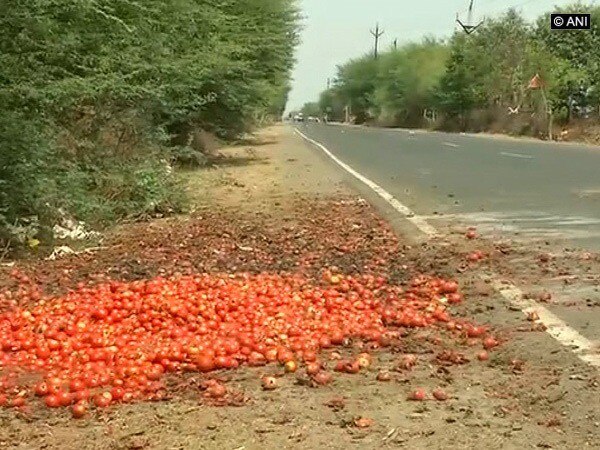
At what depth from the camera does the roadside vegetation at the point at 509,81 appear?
172ft

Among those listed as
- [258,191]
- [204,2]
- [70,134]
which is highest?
[204,2]

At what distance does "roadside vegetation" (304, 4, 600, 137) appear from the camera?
5256 centimetres

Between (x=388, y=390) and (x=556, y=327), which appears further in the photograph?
(x=556, y=327)

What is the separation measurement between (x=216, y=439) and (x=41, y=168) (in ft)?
19.1

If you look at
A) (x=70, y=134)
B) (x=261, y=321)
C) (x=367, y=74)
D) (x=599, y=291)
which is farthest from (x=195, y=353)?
(x=367, y=74)

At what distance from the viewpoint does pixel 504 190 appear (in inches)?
626

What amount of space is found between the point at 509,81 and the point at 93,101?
2122 inches

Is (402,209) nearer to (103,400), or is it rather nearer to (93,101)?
(93,101)

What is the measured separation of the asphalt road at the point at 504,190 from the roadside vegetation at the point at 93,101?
12.7 feet

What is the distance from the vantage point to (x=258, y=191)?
18328 mm

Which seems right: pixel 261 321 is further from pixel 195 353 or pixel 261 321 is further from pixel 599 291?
pixel 599 291

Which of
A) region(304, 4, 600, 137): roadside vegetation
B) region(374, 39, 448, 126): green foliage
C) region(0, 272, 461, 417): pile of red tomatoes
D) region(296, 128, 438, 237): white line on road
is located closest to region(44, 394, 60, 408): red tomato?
region(0, 272, 461, 417): pile of red tomatoes

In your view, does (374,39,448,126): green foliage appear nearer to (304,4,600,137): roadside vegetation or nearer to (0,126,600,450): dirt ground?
(304,4,600,137): roadside vegetation

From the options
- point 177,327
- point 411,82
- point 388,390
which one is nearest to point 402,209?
point 177,327
